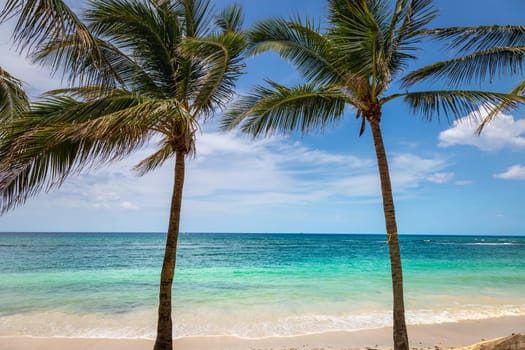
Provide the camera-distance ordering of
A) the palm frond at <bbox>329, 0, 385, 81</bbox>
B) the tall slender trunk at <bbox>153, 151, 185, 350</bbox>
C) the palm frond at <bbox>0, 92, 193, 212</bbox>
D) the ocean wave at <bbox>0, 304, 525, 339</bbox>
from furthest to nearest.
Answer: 1. the ocean wave at <bbox>0, 304, 525, 339</bbox>
2. the tall slender trunk at <bbox>153, 151, 185, 350</bbox>
3. the palm frond at <bbox>329, 0, 385, 81</bbox>
4. the palm frond at <bbox>0, 92, 193, 212</bbox>

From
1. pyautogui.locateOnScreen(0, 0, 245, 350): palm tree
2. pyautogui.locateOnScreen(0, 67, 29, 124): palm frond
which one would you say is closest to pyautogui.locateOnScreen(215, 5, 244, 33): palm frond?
pyautogui.locateOnScreen(0, 0, 245, 350): palm tree

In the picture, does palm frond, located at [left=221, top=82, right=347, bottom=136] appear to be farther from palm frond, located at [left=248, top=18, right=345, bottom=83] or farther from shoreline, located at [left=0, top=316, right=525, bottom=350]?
shoreline, located at [left=0, top=316, right=525, bottom=350]

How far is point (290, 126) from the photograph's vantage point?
20.9 feet

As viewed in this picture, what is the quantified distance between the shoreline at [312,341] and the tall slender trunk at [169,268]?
2.62 metres

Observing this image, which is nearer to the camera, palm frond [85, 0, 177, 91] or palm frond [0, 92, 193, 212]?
palm frond [0, 92, 193, 212]

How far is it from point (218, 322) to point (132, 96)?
7.14 m

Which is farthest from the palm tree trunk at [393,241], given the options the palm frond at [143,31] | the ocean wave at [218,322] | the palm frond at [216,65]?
the ocean wave at [218,322]

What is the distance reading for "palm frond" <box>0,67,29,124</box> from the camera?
587 cm

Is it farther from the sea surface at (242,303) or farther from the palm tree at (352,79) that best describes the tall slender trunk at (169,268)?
the sea surface at (242,303)

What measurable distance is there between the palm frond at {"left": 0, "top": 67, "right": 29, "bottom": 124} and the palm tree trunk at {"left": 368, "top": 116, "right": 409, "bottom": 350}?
5.83 meters

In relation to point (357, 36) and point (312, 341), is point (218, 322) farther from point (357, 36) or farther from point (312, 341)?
point (357, 36)

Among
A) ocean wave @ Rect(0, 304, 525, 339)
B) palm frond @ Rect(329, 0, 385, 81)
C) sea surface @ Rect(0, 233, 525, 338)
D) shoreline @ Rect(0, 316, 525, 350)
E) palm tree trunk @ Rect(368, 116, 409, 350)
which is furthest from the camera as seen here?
sea surface @ Rect(0, 233, 525, 338)

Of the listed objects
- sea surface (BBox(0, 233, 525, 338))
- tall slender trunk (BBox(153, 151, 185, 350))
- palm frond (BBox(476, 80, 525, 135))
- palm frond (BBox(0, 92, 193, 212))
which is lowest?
sea surface (BBox(0, 233, 525, 338))

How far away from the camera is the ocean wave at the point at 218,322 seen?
8.51 meters
